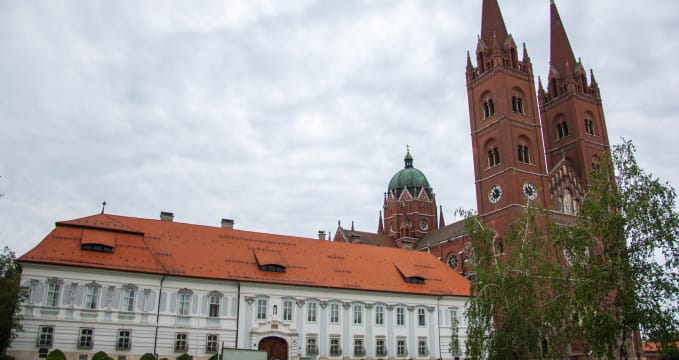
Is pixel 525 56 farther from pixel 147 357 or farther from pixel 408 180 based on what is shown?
pixel 147 357

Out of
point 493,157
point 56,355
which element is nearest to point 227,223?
point 56,355

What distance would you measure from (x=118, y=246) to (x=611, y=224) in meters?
32.3

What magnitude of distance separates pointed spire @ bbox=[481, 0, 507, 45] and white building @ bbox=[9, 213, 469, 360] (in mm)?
36238

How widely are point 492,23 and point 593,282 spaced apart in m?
55.5

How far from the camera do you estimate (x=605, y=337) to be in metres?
27.7

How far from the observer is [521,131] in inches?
2768

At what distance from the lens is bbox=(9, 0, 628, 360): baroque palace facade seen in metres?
38.2

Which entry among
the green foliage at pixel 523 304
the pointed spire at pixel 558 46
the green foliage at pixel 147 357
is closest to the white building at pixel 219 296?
the green foliage at pixel 147 357

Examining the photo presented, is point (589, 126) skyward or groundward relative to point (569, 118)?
groundward

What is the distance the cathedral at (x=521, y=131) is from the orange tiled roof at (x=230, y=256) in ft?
47.1

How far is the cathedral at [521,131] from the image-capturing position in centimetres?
6744

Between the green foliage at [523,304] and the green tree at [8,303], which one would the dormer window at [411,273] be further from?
the green tree at [8,303]

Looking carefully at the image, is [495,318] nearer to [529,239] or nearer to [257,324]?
[529,239]

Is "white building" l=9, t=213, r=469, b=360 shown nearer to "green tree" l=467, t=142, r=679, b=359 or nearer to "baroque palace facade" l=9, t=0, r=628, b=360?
"baroque palace facade" l=9, t=0, r=628, b=360
